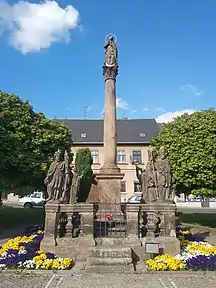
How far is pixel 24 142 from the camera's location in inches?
744

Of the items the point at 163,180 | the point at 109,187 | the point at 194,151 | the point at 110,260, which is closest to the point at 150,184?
the point at 163,180

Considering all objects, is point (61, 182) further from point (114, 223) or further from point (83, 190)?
point (83, 190)

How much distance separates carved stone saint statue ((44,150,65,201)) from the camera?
33.3 feet

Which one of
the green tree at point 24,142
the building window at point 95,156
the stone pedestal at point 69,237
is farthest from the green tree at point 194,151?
the building window at point 95,156

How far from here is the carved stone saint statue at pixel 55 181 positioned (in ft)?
33.3

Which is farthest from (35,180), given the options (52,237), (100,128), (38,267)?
(100,128)

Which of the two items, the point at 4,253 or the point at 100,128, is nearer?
the point at 4,253

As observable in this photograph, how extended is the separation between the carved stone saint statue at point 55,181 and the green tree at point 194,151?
10.00 metres

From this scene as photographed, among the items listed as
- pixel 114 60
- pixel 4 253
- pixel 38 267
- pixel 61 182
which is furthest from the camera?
pixel 114 60

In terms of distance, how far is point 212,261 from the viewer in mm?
8109

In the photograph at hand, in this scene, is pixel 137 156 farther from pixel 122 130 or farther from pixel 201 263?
pixel 201 263

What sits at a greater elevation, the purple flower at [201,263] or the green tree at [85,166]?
the green tree at [85,166]

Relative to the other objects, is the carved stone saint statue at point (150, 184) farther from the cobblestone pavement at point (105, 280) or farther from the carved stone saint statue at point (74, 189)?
the cobblestone pavement at point (105, 280)

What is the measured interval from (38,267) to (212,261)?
4628 mm
